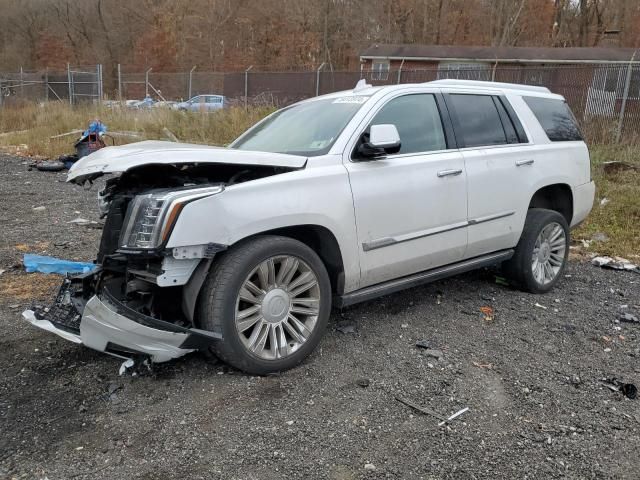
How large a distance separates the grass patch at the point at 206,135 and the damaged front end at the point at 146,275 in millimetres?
5379

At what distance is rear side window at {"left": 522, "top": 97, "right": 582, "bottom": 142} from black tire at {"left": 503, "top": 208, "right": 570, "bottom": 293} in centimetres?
74

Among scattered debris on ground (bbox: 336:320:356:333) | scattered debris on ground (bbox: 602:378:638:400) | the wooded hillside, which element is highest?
the wooded hillside

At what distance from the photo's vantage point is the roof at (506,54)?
27.3 m

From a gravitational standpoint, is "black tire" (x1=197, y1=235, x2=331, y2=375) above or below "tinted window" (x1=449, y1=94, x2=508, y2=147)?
below

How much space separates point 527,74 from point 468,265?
992cm

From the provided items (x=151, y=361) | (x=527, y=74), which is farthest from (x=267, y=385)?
(x=527, y=74)

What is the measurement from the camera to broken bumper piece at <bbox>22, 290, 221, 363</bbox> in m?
2.85

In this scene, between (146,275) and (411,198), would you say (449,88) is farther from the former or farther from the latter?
(146,275)

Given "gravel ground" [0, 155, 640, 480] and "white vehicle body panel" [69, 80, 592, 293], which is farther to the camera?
"white vehicle body panel" [69, 80, 592, 293]

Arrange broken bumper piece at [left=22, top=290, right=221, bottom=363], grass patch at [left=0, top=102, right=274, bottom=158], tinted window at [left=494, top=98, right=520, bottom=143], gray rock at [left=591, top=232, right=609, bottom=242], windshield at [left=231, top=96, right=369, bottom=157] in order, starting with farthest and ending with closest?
1. grass patch at [left=0, top=102, right=274, bottom=158]
2. gray rock at [left=591, top=232, right=609, bottom=242]
3. tinted window at [left=494, top=98, right=520, bottom=143]
4. windshield at [left=231, top=96, right=369, bottom=157]
5. broken bumper piece at [left=22, top=290, right=221, bottom=363]

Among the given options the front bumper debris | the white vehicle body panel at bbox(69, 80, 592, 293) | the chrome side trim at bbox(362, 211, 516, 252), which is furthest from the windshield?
the front bumper debris

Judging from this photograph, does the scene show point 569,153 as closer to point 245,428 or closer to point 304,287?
point 304,287

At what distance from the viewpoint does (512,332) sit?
4.14 metres

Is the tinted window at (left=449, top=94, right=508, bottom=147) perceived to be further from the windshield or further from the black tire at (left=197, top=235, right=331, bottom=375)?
the black tire at (left=197, top=235, right=331, bottom=375)
